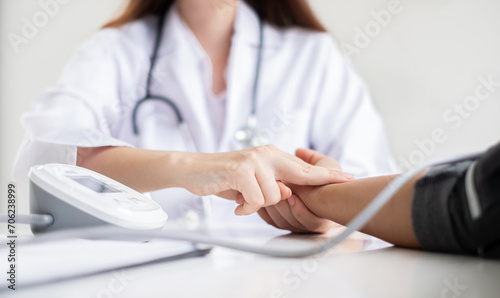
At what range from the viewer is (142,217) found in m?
0.31

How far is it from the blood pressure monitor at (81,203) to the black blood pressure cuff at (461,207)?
20 cm

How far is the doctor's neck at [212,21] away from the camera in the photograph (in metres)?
1.02

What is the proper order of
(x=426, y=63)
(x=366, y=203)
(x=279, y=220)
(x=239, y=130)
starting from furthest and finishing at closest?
(x=426, y=63) → (x=239, y=130) → (x=279, y=220) → (x=366, y=203)

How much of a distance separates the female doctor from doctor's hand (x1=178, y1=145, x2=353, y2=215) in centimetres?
24

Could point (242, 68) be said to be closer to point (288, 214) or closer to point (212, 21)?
point (212, 21)

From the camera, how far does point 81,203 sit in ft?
1.00

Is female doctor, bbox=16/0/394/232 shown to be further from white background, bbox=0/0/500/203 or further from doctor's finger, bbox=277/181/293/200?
white background, bbox=0/0/500/203

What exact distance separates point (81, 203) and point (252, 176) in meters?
0.17

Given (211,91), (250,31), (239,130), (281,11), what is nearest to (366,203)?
(239,130)

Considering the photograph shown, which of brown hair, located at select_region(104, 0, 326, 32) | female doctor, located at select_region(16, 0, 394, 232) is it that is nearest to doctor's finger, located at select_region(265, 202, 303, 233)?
female doctor, located at select_region(16, 0, 394, 232)

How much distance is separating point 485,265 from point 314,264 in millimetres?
109

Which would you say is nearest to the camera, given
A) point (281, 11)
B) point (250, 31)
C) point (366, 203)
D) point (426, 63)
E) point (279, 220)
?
point (366, 203)

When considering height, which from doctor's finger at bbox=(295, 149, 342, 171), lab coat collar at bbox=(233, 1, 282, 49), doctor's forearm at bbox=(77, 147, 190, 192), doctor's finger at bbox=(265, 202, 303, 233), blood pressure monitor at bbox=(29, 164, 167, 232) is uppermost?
lab coat collar at bbox=(233, 1, 282, 49)

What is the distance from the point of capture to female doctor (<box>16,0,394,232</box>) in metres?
0.83
